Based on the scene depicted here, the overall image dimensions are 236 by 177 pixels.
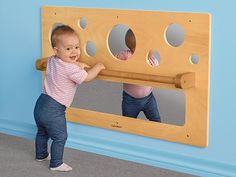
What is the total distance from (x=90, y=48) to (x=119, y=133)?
0.35m

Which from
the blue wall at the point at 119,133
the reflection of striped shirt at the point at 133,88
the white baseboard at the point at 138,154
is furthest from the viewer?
the reflection of striped shirt at the point at 133,88

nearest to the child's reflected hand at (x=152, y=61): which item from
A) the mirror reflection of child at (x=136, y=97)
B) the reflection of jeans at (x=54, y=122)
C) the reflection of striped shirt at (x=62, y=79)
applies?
the mirror reflection of child at (x=136, y=97)

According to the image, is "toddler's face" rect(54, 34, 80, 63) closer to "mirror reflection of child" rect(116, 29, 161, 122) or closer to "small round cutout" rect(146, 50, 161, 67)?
"mirror reflection of child" rect(116, 29, 161, 122)

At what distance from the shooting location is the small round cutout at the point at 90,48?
78.9 inches

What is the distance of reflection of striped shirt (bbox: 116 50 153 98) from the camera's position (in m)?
1.91

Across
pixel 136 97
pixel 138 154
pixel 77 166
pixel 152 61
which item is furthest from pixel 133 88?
pixel 77 166

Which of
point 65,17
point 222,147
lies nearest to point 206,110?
point 222,147

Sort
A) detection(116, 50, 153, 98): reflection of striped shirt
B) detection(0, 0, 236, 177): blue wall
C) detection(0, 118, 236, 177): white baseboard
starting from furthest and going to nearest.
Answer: detection(116, 50, 153, 98): reflection of striped shirt < detection(0, 118, 236, 177): white baseboard < detection(0, 0, 236, 177): blue wall

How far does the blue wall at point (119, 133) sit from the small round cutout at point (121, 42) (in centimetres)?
8

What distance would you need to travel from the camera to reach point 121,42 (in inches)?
75.9

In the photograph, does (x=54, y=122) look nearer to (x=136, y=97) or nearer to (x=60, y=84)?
(x=60, y=84)

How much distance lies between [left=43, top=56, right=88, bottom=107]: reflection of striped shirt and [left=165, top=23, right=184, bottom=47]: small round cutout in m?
0.33

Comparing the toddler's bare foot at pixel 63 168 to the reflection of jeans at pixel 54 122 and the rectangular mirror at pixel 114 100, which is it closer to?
the reflection of jeans at pixel 54 122

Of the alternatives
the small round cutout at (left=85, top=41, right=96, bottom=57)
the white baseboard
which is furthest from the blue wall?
the small round cutout at (left=85, top=41, right=96, bottom=57)
